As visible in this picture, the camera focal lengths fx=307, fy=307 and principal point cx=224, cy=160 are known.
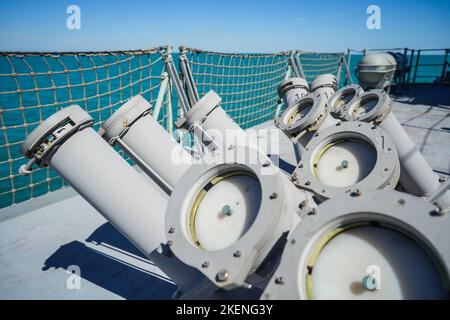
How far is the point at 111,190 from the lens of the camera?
133 centimetres

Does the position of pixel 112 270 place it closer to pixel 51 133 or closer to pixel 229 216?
pixel 51 133

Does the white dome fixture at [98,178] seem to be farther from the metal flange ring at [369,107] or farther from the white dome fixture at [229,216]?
the metal flange ring at [369,107]

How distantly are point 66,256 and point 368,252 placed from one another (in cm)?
185

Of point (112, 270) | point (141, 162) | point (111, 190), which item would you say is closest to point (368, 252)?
point (111, 190)

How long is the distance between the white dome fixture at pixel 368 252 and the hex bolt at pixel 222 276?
0.12m

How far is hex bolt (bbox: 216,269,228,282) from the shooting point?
35.1 inches


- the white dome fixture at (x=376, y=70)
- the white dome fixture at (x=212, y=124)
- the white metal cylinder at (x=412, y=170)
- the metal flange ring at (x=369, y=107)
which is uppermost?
the white dome fixture at (x=376, y=70)

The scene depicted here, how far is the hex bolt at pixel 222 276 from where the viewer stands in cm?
89

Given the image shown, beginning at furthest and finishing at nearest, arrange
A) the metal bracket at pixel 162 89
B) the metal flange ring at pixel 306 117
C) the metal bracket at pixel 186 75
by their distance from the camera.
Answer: the metal bracket at pixel 186 75 < the metal bracket at pixel 162 89 < the metal flange ring at pixel 306 117

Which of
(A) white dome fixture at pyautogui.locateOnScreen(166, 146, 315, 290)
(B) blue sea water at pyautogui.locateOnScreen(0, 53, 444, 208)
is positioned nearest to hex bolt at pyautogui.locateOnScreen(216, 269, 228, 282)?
(A) white dome fixture at pyautogui.locateOnScreen(166, 146, 315, 290)

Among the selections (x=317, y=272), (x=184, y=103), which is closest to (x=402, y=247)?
(x=317, y=272)

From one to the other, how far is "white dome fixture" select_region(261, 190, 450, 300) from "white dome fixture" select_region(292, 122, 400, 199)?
0.57m

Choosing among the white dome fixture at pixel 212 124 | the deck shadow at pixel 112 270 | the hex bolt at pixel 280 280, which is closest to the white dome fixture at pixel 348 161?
the white dome fixture at pixel 212 124
